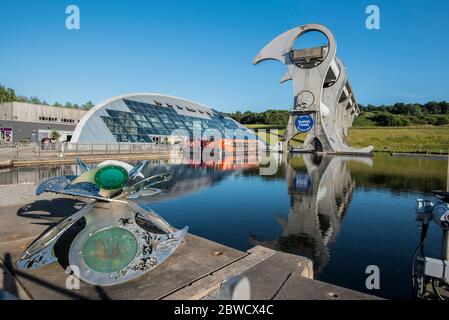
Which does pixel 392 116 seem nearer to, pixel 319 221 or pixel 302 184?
pixel 302 184

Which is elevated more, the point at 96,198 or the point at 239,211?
the point at 96,198

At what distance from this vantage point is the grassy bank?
7431 centimetres

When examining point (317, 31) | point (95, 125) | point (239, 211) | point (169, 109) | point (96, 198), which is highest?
point (317, 31)

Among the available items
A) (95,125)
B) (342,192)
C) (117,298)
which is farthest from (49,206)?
(95,125)

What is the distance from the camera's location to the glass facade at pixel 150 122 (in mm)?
44344

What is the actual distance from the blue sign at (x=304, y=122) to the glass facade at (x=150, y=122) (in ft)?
40.1

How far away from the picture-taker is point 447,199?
509 cm

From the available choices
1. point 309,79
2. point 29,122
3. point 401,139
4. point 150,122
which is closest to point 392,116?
point 401,139

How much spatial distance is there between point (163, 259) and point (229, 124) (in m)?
63.2

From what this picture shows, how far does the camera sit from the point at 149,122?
49.8 m

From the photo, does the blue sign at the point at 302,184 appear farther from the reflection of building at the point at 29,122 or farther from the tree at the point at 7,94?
the tree at the point at 7,94

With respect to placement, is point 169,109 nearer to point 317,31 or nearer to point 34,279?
point 317,31

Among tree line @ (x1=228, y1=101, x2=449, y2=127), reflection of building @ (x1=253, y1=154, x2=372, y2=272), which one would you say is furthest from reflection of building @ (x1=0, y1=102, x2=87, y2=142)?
tree line @ (x1=228, y1=101, x2=449, y2=127)
